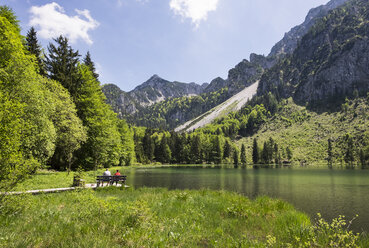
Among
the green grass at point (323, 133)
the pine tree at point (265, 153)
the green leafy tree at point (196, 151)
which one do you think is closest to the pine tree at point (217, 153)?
the green leafy tree at point (196, 151)

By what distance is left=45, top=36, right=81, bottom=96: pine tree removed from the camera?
1486 inches

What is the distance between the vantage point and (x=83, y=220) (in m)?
8.12

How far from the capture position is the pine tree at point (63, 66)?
124ft

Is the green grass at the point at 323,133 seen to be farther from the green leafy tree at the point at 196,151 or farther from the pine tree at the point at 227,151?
the green leafy tree at the point at 196,151

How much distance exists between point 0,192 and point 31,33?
40.8m

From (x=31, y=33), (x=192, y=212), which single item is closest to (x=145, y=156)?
(x=31, y=33)

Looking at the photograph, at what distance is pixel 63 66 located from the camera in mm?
38125

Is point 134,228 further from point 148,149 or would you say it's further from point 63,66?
point 148,149

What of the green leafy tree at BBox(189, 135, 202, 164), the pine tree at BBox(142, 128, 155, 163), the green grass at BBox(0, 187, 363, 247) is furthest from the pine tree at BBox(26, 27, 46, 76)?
the green leafy tree at BBox(189, 135, 202, 164)

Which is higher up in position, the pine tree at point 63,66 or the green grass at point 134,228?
the pine tree at point 63,66

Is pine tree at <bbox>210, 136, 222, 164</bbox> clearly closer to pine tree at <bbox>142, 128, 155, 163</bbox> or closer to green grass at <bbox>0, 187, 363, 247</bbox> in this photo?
pine tree at <bbox>142, 128, 155, 163</bbox>

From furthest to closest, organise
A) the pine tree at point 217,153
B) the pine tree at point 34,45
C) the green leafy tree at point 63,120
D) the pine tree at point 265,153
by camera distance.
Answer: the pine tree at point 217,153 → the pine tree at point 265,153 → the pine tree at point 34,45 → the green leafy tree at point 63,120

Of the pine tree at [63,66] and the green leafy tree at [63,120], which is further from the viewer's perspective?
the pine tree at [63,66]

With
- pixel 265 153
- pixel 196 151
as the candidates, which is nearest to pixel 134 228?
pixel 196 151
